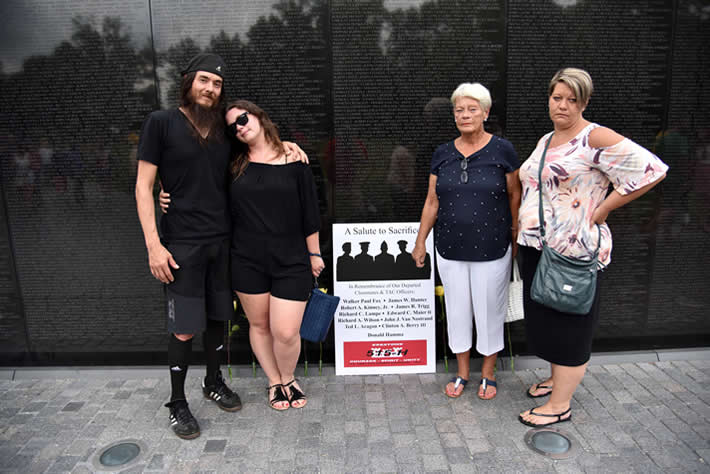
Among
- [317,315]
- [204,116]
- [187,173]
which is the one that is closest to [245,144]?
[204,116]

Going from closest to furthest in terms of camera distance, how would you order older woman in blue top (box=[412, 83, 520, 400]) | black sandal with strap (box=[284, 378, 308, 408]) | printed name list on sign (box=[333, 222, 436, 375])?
older woman in blue top (box=[412, 83, 520, 400]) < black sandal with strap (box=[284, 378, 308, 408]) < printed name list on sign (box=[333, 222, 436, 375])

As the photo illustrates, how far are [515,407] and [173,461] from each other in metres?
2.21

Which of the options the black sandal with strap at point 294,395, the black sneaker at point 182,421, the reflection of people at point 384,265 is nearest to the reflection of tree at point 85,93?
the black sneaker at point 182,421

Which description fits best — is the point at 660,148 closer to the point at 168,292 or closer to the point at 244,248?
the point at 244,248

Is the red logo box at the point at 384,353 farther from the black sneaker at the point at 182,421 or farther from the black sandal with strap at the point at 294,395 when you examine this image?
the black sneaker at the point at 182,421

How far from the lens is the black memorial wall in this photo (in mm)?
3756

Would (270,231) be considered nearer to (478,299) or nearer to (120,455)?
(478,299)

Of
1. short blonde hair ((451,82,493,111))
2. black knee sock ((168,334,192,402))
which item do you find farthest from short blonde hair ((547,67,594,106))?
black knee sock ((168,334,192,402))

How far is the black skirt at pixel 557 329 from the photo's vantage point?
303cm

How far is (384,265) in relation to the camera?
3891mm

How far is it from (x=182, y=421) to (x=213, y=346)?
510 mm

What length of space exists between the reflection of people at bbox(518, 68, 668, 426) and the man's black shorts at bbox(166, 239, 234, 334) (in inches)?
74.7

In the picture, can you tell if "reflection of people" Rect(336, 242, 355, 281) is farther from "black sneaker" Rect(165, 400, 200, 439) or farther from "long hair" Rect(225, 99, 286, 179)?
"black sneaker" Rect(165, 400, 200, 439)

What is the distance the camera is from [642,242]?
4.12 meters
